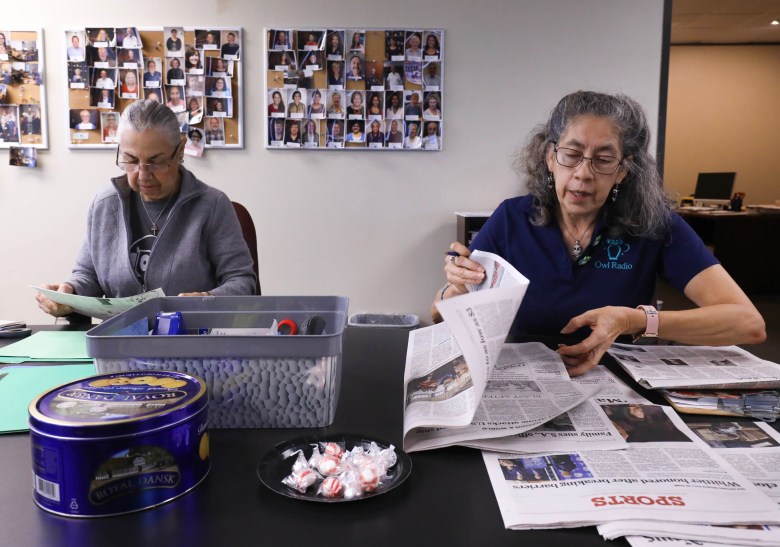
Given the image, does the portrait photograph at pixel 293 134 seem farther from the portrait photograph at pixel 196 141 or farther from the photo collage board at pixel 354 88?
the portrait photograph at pixel 196 141

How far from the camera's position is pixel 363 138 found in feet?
11.0

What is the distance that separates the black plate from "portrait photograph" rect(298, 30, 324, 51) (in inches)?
113

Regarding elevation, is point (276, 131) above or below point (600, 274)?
above

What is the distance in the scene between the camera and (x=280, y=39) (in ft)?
10.7

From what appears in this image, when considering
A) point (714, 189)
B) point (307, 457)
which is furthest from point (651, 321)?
point (714, 189)

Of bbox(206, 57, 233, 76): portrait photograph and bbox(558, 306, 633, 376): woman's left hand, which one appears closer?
bbox(558, 306, 633, 376): woman's left hand

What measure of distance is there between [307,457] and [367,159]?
2748 millimetres

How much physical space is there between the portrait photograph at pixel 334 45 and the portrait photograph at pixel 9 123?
1674mm

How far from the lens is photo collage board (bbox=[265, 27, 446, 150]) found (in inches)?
128

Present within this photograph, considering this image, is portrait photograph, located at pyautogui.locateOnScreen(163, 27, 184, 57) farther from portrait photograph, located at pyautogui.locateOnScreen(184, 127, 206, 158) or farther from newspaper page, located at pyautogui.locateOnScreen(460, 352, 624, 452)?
newspaper page, located at pyautogui.locateOnScreen(460, 352, 624, 452)

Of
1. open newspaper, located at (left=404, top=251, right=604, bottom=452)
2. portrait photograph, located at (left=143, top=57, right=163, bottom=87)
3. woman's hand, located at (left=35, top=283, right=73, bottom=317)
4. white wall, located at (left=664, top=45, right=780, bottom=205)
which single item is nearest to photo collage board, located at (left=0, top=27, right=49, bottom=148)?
portrait photograph, located at (left=143, top=57, right=163, bottom=87)

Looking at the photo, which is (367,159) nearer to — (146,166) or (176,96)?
(176,96)

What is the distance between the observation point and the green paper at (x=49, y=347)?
117cm

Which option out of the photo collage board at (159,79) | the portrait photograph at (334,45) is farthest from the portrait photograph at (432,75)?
the photo collage board at (159,79)
